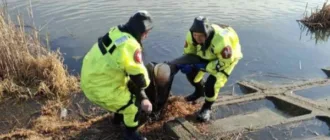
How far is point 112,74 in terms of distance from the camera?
3822mm

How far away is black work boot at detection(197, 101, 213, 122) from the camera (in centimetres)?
471

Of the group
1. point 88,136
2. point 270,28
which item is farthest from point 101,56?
point 270,28

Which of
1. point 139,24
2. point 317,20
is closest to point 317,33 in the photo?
point 317,20

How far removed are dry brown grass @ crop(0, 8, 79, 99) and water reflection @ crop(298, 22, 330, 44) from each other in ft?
23.2

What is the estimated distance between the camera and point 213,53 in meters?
4.70

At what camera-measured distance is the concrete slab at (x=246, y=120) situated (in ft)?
15.2

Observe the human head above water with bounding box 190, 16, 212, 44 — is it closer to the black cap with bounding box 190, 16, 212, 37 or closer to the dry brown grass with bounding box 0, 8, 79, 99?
the black cap with bounding box 190, 16, 212, 37

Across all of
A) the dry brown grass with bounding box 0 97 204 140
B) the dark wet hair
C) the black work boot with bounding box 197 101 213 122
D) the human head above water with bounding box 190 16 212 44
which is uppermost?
the dark wet hair

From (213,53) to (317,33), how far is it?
715cm

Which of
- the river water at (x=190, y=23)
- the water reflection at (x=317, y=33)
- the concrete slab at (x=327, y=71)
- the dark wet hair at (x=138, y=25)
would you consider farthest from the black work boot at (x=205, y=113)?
the water reflection at (x=317, y=33)

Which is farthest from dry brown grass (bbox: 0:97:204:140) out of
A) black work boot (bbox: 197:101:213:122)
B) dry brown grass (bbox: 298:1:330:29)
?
dry brown grass (bbox: 298:1:330:29)

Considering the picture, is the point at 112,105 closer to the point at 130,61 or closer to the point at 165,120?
the point at 130,61

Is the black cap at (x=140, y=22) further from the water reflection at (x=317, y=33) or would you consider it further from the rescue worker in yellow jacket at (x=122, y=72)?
the water reflection at (x=317, y=33)

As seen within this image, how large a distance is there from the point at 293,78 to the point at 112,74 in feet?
15.2
